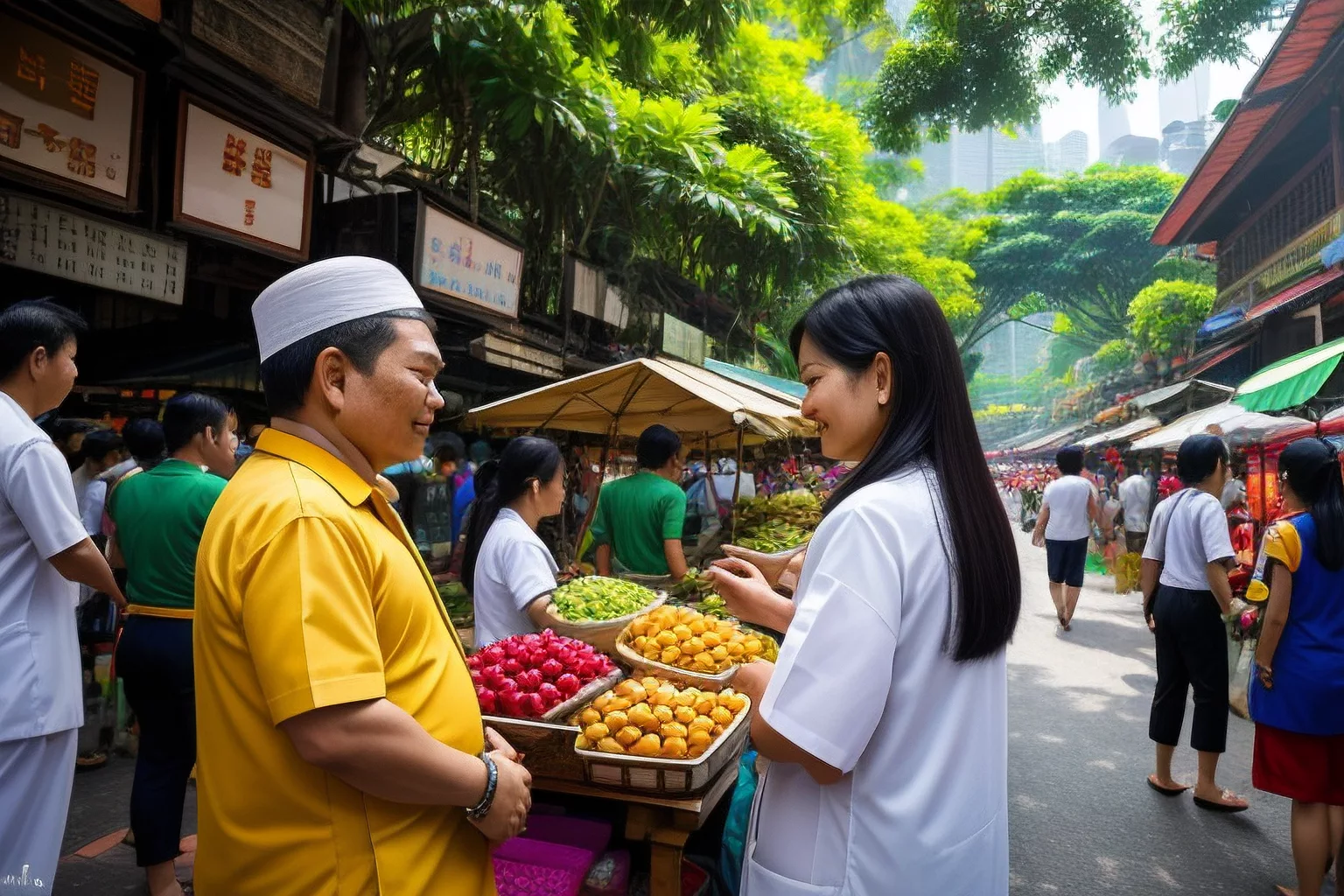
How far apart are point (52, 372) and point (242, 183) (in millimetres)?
2349

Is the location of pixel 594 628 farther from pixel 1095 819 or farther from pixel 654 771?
pixel 1095 819

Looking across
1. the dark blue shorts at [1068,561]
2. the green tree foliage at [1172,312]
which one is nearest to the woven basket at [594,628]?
the dark blue shorts at [1068,561]

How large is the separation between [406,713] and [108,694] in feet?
17.1

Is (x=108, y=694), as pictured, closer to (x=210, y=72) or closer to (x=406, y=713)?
(x=210, y=72)

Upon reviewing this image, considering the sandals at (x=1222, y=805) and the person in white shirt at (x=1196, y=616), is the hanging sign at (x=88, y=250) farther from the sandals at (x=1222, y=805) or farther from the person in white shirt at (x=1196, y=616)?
the sandals at (x=1222, y=805)

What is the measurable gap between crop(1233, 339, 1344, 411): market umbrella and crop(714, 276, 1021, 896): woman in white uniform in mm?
8759

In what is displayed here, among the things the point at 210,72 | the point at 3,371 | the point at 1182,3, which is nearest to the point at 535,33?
the point at 210,72

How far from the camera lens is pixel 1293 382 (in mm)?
8500

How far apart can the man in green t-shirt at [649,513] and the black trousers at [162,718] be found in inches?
109

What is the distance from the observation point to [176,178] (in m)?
4.28

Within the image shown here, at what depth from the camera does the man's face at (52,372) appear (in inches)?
108

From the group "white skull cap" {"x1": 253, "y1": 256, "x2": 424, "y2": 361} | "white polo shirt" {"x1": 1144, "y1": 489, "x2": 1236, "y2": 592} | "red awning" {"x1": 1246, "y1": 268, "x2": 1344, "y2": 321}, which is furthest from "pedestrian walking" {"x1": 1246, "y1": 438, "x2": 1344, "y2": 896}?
"red awning" {"x1": 1246, "y1": 268, "x2": 1344, "y2": 321}

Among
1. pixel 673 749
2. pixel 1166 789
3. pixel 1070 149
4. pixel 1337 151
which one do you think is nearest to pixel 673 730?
pixel 673 749

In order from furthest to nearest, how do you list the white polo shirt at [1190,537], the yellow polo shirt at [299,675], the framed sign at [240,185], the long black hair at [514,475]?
the white polo shirt at [1190,537], the framed sign at [240,185], the long black hair at [514,475], the yellow polo shirt at [299,675]
